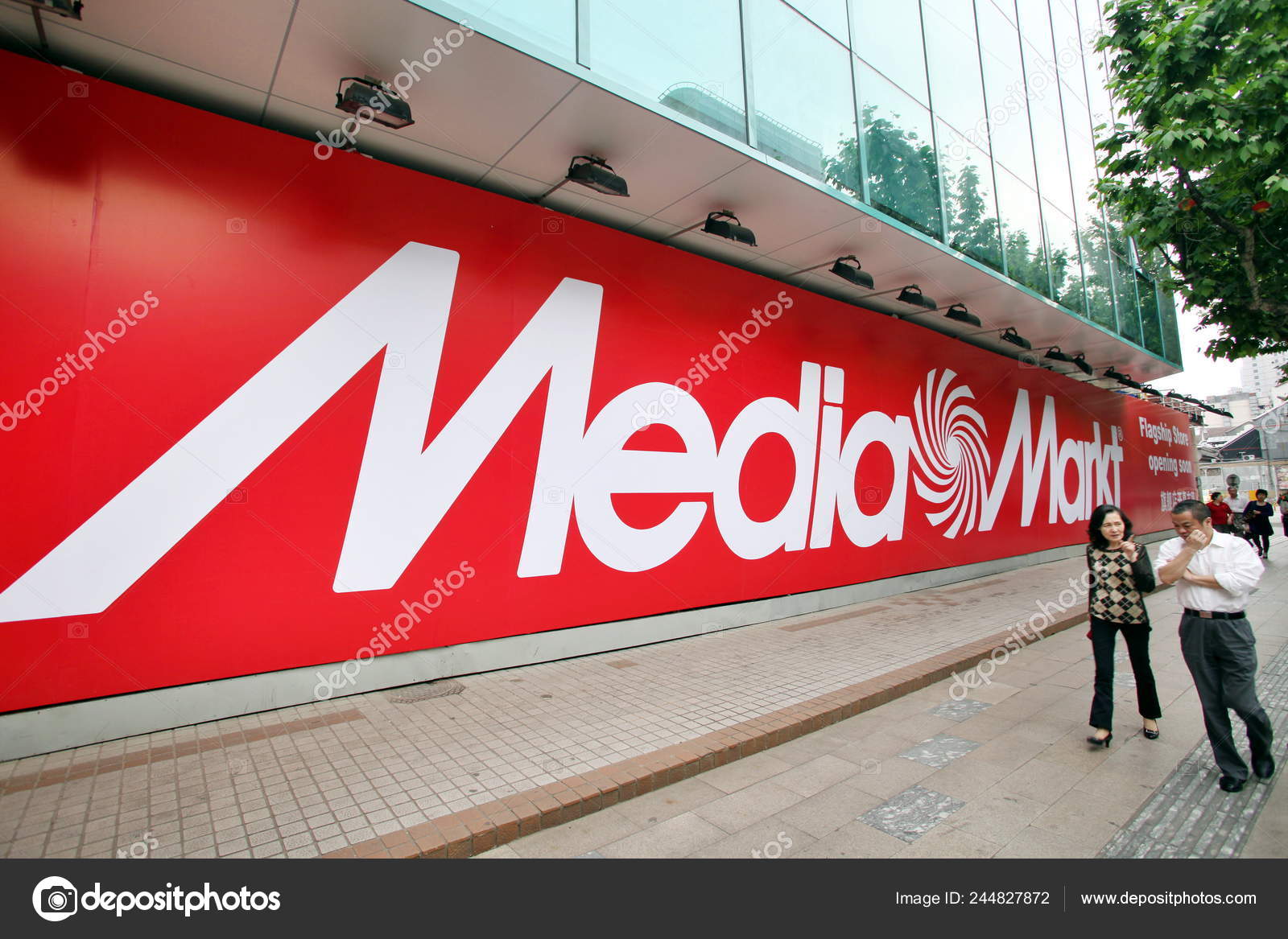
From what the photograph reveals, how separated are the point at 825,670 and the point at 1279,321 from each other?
10028 mm

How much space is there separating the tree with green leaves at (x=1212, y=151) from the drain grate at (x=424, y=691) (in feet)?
32.3

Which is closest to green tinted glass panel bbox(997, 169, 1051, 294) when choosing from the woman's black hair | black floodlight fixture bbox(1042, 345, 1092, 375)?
black floodlight fixture bbox(1042, 345, 1092, 375)

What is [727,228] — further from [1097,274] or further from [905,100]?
[1097,274]

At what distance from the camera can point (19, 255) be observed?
3859mm

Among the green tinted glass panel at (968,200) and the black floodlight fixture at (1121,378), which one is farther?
the black floodlight fixture at (1121,378)

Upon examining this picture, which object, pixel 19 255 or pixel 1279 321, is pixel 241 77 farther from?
pixel 1279 321

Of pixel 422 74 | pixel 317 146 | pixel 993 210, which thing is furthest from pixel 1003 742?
pixel 993 210

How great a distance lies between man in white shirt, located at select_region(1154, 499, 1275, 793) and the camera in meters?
3.58

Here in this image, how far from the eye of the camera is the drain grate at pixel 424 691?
4.90m

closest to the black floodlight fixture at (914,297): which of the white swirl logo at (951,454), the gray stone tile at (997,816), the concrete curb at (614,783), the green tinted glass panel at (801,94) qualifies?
the white swirl logo at (951,454)

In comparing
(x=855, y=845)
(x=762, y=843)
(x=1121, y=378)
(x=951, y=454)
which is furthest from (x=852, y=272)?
(x=1121, y=378)

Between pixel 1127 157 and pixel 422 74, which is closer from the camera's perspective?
pixel 422 74

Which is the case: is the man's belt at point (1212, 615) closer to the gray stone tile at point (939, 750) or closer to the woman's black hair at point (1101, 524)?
the woman's black hair at point (1101, 524)

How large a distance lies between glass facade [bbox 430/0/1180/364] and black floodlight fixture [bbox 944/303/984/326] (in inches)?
31.2
